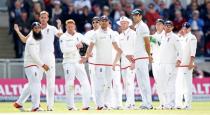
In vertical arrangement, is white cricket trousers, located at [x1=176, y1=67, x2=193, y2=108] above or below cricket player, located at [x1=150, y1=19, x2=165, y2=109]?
below

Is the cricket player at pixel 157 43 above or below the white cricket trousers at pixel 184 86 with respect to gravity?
above

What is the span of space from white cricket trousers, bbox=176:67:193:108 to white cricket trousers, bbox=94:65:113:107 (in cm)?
251

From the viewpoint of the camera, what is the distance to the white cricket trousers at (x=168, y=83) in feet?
97.5

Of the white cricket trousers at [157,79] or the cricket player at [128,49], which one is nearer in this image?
the white cricket trousers at [157,79]

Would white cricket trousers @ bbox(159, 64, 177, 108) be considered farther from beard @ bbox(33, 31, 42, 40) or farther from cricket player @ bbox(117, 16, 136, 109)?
beard @ bbox(33, 31, 42, 40)

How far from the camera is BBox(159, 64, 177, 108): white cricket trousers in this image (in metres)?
29.7

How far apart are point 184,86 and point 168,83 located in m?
0.99

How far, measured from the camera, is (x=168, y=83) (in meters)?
29.9

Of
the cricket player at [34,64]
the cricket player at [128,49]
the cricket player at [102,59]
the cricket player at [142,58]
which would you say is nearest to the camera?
the cricket player at [34,64]

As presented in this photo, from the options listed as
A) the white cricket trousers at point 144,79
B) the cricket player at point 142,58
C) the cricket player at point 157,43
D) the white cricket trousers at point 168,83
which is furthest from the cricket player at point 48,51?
the white cricket trousers at point 168,83

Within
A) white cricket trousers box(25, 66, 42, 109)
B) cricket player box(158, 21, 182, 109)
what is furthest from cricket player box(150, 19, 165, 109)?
white cricket trousers box(25, 66, 42, 109)

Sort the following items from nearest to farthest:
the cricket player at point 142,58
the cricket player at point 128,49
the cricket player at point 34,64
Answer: the cricket player at point 34,64 < the cricket player at point 142,58 < the cricket player at point 128,49

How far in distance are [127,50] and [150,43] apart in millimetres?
876

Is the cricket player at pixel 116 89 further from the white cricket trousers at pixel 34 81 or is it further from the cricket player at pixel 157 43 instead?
the white cricket trousers at pixel 34 81
